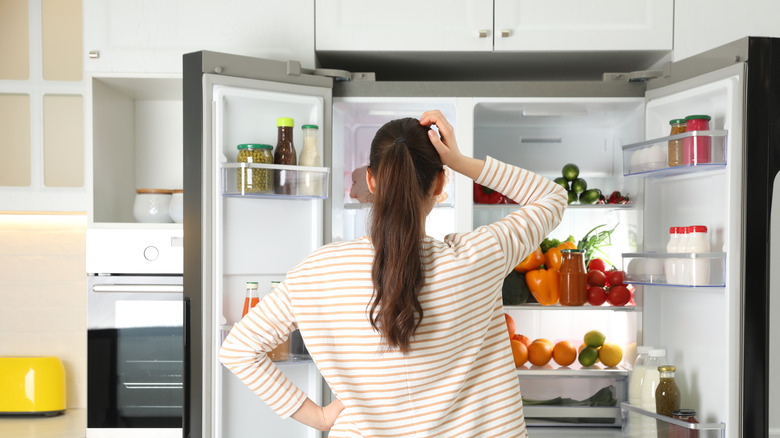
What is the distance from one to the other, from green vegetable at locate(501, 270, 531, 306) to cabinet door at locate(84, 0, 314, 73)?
95 centimetres

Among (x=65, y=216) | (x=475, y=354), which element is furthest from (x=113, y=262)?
(x=475, y=354)

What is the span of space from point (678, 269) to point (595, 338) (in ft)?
1.60

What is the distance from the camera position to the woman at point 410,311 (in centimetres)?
89

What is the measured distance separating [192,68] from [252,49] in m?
0.33

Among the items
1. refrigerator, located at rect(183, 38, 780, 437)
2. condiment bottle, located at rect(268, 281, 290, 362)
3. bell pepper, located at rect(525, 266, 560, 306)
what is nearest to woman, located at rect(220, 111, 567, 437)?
refrigerator, located at rect(183, 38, 780, 437)

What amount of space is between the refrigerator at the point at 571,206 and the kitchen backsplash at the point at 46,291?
912 mm

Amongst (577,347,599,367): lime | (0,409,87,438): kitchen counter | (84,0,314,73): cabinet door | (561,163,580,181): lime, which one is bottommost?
(0,409,87,438): kitchen counter

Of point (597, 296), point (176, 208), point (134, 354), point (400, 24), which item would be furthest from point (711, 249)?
point (134, 354)

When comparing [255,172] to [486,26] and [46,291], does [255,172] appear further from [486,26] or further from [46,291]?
[46,291]

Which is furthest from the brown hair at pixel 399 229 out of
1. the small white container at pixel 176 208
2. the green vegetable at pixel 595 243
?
the green vegetable at pixel 595 243

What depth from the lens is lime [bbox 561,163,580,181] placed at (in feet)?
7.28

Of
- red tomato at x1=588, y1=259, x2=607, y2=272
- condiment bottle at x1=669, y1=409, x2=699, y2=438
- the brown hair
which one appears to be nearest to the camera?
the brown hair

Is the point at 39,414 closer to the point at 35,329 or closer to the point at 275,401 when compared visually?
the point at 35,329

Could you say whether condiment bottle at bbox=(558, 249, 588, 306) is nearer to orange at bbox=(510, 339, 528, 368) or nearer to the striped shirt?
orange at bbox=(510, 339, 528, 368)
